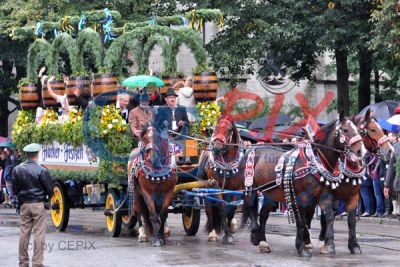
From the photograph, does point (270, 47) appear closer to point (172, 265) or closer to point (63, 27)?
point (63, 27)

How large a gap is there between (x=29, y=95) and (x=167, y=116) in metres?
4.43

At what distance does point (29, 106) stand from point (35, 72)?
2.48 ft

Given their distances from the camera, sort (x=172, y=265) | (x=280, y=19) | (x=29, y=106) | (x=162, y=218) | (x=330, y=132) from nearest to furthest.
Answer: (x=172, y=265) → (x=330, y=132) → (x=162, y=218) → (x=29, y=106) → (x=280, y=19)

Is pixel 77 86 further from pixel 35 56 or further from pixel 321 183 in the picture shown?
pixel 321 183

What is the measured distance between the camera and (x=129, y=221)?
18.5 metres

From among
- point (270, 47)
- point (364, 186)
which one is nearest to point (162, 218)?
point (364, 186)

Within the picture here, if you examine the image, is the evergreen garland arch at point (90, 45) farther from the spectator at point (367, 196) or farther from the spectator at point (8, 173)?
the spectator at point (8, 173)

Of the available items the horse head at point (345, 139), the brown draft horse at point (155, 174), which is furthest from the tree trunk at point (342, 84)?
the horse head at point (345, 139)

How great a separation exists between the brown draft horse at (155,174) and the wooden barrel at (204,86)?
151 cm

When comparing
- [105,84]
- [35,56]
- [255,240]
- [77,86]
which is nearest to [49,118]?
[77,86]

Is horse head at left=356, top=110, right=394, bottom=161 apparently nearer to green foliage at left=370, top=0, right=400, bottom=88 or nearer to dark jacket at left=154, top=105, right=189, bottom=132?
dark jacket at left=154, top=105, right=189, bottom=132

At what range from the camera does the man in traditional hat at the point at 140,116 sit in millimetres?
16828

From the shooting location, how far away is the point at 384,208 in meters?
22.0

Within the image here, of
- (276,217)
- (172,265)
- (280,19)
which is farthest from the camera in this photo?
(280,19)
